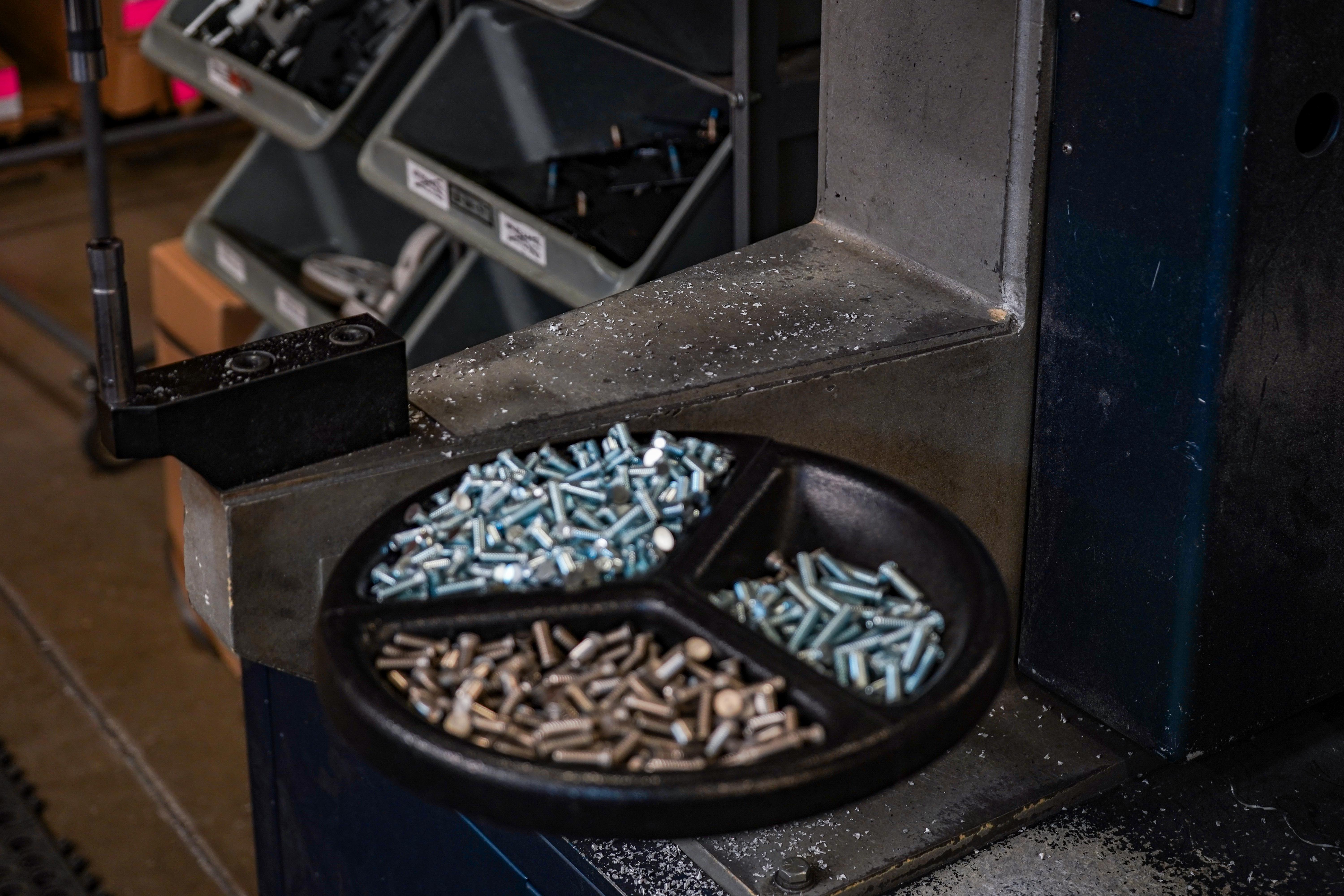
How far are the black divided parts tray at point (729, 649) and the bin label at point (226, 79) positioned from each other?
1651 millimetres

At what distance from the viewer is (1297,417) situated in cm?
146

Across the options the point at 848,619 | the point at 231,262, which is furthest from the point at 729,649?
the point at 231,262

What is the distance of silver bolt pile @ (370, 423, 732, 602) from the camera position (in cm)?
113

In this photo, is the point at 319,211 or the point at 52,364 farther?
the point at 52,364

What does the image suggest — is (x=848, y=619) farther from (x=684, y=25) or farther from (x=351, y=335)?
(x=684, y=25)

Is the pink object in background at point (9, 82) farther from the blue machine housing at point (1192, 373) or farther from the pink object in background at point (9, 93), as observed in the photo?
the blue machine housing at point (1192, 373)

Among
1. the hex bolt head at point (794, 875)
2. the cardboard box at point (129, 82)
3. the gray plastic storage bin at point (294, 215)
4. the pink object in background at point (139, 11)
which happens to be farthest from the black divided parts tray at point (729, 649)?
the cardboard box at point (129, 82)

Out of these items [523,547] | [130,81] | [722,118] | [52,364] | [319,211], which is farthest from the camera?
[130,81]

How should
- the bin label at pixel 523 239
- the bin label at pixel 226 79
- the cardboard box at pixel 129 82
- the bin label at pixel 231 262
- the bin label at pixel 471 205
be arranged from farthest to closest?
the cardboard box at pixel 129 82 < the bin label at pixel 231 262 < the bin label at pixel 226 79 < the bin label at pixel 471 205 < the bin label at pixel 523 239

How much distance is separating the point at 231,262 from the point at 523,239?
3.16ft

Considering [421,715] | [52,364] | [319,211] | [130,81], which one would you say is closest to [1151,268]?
[421,715]

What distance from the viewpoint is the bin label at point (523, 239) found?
82.7 inches

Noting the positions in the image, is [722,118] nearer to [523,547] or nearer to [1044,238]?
[1044,238]

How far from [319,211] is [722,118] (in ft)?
3.32
